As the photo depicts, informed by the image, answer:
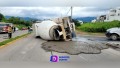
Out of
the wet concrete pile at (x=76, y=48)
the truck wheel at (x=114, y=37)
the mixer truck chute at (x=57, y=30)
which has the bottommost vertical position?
the truck wheel at (x=114, y=37)

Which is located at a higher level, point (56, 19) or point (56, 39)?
point (56, 19)

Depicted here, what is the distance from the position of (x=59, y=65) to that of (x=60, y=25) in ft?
50.4

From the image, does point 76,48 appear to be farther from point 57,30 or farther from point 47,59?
point 57,30

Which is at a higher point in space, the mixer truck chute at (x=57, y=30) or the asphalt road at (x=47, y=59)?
the mixer truck chute at (x=57, y=30)

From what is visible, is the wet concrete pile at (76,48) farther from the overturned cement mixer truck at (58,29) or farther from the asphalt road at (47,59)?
the overturned cement mixer truck at (58,29)

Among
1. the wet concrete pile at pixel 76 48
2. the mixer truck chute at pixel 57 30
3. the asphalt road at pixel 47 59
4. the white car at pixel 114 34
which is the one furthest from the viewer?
the white car at pixel 114 34

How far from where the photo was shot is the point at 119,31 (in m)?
27.7

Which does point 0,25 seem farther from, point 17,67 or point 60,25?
point 17,67

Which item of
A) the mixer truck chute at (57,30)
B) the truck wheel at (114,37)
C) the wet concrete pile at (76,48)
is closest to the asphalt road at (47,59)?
the wet concrete pile at (76,48)

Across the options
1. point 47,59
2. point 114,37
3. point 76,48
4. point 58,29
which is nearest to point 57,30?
point 58,29

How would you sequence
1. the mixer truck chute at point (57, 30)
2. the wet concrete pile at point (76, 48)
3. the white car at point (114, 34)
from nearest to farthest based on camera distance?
the wet concrete pile at point (76, 48) < the mixer truck chute at point (57, 30) < the white car at point (114, 34)

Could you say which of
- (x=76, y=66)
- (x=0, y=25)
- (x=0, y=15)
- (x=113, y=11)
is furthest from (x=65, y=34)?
(x=0, y=15)

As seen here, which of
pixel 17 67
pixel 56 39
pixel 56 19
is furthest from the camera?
pixel 56 19

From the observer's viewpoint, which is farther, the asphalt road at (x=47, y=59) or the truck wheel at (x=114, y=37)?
the truck wheel at (x=114, y=37)
